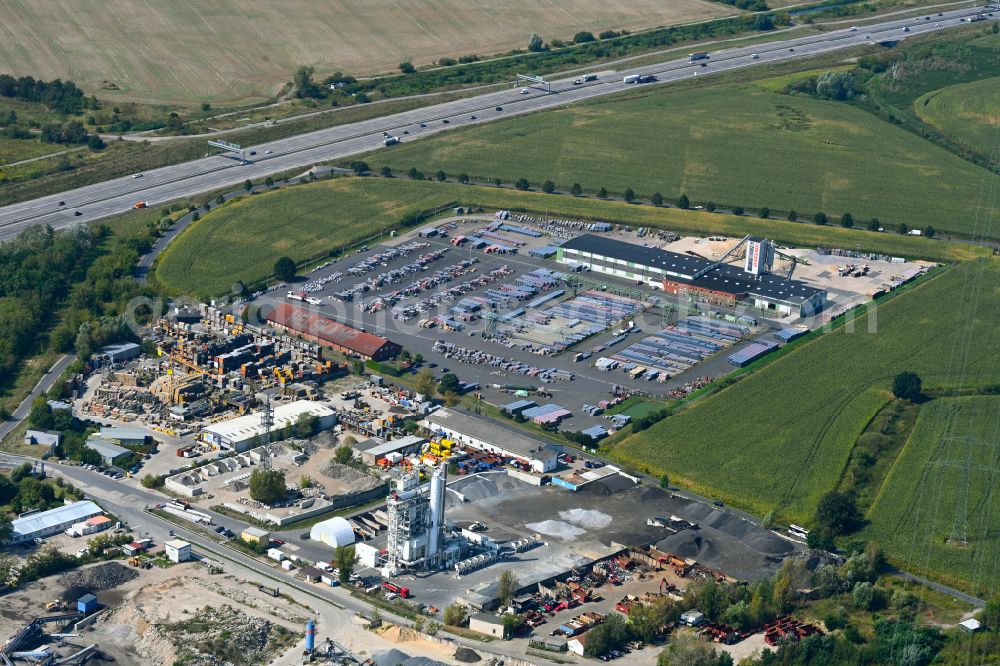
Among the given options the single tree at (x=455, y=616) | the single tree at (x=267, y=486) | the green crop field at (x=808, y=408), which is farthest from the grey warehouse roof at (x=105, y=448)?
the green crop field at (x=808, y=408)

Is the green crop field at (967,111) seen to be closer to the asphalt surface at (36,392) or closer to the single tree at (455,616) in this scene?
the asphalt surface at (36,392)

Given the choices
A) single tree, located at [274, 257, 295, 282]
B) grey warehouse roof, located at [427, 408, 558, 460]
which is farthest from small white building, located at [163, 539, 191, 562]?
single tree, located at [274, 257, 295, 282]

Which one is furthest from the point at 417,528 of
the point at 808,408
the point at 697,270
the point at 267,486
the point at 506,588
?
the point at 697,270

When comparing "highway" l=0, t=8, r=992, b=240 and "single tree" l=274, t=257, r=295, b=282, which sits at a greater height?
"highway" l=0, t=8, r=992, b=240

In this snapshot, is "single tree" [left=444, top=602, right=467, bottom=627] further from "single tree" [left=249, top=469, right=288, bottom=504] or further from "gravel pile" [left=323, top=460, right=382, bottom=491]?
"single tree" [left=249, top=469, right=288, bottom=504]

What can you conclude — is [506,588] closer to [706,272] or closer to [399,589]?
[399,589]

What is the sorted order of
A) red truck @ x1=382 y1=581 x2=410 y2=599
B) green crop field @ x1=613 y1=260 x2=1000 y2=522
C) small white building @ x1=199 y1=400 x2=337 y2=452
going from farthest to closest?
small white building @ x1=199 y1=400 x2=337 y2=452
green crop field @ x1=613 y1=260 x2=1000 y2=522
red truck @ x1=382 y1=581 x2=410 y2=599

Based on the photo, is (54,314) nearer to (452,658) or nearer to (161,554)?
(161,554)
